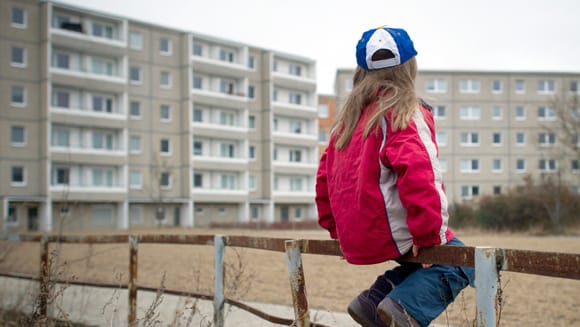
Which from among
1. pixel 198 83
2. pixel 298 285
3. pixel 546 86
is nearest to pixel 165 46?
pixel 198 83

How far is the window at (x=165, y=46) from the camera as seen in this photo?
49.0m

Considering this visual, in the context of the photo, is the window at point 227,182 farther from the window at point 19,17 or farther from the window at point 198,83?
the window at point 19,17

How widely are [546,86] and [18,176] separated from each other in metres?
49.7

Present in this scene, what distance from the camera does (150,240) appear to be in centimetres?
512

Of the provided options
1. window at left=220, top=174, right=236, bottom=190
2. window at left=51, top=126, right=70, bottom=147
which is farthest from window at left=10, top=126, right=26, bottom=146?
window at left=220, top=174, right=236, bottom=190

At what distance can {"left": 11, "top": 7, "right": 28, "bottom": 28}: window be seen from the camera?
41375 mm

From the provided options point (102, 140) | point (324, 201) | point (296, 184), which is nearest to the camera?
point (324, 201)

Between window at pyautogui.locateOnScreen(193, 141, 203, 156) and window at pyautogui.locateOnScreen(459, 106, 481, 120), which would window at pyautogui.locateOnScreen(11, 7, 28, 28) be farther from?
window at pyautogui.locateOnScreen(459, 106, 481, 120)

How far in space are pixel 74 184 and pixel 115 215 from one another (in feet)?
14.5

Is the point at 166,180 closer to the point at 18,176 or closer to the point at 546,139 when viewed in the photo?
the point at 18,176

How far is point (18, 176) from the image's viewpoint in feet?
136

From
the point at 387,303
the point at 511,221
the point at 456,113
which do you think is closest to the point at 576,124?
the point at 511,221

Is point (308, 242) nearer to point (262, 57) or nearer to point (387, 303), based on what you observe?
point (387, 303)

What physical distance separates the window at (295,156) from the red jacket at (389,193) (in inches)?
2187
